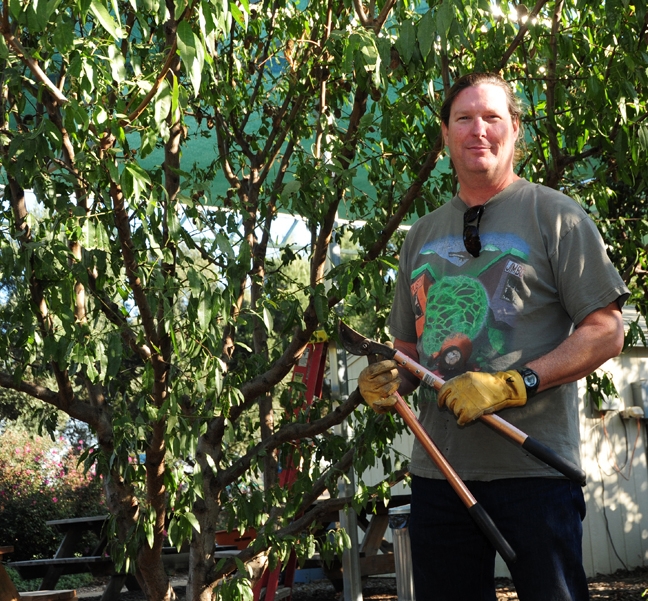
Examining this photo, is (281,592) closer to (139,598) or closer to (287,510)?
(287,510)

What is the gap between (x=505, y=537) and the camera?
1.83m

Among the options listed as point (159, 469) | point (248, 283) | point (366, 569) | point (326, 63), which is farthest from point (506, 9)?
point (366, 569)

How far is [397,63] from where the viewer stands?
3.28 m

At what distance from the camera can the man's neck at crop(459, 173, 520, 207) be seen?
209 cm

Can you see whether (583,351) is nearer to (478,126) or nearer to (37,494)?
(478,126)

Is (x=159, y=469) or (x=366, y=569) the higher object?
(x=159, y=469)

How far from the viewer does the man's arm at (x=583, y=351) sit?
5.91ft

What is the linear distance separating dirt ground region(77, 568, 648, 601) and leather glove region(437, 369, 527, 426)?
5.15 meters

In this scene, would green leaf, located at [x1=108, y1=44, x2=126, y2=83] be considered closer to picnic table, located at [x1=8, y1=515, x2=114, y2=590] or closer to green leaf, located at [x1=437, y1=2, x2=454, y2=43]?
green leaf, located at [x1=437, y1=2, x2=454, y2=43]

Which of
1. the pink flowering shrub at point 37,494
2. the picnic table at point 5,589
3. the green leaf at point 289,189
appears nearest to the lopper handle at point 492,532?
the green leaf at point 289,189

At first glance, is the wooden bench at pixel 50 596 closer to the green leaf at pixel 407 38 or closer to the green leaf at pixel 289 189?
the green leaf at pixel 289 189

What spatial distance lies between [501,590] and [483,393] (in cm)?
586

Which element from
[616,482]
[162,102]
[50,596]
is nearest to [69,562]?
[50,596]

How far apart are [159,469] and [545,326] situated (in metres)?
1.97
